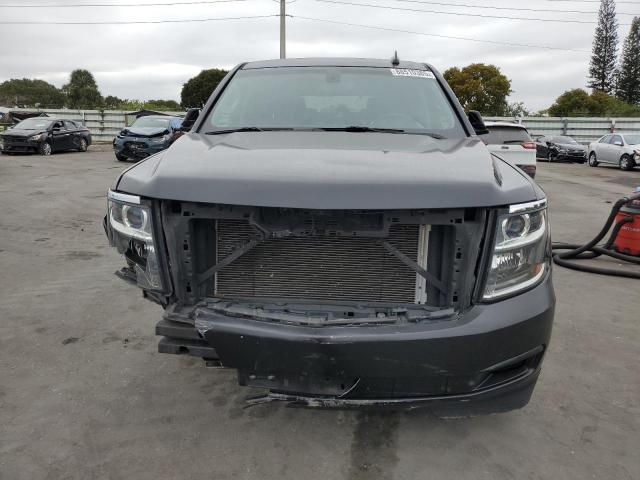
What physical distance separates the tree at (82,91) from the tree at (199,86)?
462 inches

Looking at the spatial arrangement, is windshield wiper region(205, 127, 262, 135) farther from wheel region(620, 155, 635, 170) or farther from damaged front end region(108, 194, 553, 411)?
wheel region(620, 155, 635, 170)

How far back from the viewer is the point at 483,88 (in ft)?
181

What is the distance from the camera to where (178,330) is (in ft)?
7.44

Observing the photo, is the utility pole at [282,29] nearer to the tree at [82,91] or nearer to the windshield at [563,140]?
the windshield at [563,140]

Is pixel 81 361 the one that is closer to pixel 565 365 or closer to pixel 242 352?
pixel 242 352

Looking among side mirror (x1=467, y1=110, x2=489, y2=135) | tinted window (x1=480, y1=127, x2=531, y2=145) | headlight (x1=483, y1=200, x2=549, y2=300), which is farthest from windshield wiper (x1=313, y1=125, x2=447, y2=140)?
tinted window (x1=480, y1=127, x2=531, y2=145)

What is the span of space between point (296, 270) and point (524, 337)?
1004 millimetres

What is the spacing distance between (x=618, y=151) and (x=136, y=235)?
22.4 m

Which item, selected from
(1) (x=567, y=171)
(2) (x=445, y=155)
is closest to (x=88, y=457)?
(2) (x=445, y=155)

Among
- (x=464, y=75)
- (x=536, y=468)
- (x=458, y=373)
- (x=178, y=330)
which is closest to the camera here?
(x=458, y=373)

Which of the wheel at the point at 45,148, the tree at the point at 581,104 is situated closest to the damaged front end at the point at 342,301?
the wheel at the point at 45,148

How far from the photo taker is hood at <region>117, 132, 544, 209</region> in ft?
6.69

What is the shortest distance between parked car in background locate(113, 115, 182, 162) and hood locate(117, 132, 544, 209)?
1499 cm

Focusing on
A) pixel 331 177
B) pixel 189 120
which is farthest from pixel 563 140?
pixel 331 177
